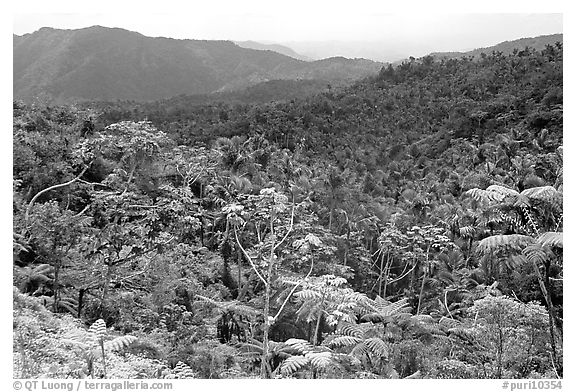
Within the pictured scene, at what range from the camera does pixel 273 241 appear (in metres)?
6.53

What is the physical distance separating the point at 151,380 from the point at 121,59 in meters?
29.3

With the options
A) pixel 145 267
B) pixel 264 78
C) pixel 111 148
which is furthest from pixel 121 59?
pixel 145 267

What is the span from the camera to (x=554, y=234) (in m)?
5.13

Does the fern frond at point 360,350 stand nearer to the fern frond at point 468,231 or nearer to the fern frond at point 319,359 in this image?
the fern frond at point 319,359

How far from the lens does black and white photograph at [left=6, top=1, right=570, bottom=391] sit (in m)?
5.86

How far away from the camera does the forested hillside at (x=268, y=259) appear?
19.6ft

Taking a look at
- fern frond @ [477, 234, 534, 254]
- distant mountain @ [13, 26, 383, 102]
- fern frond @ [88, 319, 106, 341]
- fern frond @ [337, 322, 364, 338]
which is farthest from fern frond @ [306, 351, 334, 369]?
distant mountain @ [13, 26, 383, 102]

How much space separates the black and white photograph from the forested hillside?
5cm

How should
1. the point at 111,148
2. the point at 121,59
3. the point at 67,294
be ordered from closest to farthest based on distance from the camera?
1. the point at 67,294
2. the point at 111,148
3. the point at 121,59

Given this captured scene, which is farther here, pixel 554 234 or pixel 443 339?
pixel 443 339

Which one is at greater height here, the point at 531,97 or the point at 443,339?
the point at 531,97
